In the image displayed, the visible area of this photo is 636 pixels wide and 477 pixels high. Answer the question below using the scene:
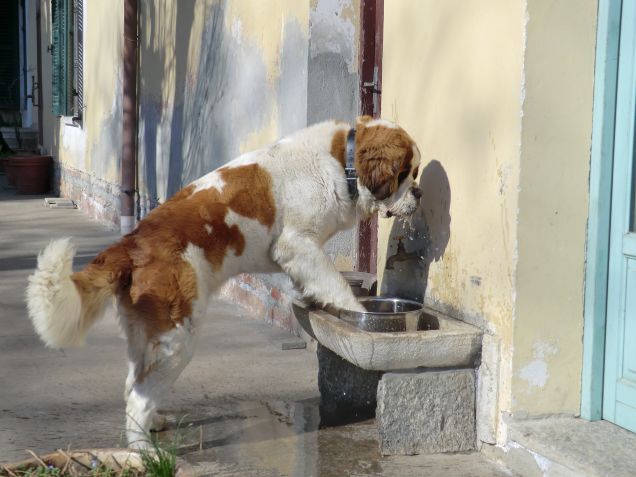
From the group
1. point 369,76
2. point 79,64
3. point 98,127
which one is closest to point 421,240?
point 369,76

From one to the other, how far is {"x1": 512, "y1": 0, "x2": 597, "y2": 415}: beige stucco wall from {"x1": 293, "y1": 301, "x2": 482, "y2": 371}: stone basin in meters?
0.25

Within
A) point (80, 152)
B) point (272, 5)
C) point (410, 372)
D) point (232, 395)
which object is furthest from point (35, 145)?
point (410, 372)

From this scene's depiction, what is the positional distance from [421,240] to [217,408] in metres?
1.34

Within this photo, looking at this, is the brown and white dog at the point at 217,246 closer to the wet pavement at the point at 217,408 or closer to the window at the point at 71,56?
the wet pavement at the point at 217,408

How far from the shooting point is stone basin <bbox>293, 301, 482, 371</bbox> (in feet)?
12.2

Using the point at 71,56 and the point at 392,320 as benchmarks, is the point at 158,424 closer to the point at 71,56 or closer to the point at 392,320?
the point at 392,320

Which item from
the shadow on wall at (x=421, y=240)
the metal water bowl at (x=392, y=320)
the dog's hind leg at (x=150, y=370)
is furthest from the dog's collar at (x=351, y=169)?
the dog's hind leg at (x=150, y=370)

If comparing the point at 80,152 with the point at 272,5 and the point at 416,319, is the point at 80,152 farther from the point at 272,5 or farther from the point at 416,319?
the point at 416,319

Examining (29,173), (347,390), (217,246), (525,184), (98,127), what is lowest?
(347,390)

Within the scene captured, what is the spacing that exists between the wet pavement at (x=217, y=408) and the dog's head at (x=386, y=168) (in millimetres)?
964

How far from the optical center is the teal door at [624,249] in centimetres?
358

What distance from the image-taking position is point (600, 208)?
3689 millimetres

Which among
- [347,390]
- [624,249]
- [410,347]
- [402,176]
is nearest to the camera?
[624,249]

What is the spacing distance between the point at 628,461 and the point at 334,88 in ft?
10.6
